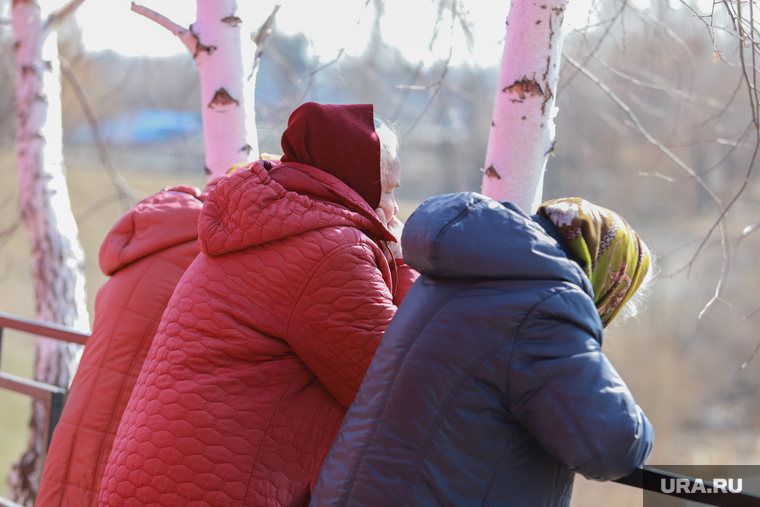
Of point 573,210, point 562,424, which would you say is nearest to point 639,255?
point 573,210

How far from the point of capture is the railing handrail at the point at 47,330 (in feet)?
7.50

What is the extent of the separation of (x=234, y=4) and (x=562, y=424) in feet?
7.42

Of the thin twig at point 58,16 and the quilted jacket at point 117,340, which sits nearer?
the quilted jacket at point 117,340

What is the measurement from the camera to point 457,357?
108 centimetres

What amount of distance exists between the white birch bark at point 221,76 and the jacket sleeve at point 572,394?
6.21ft

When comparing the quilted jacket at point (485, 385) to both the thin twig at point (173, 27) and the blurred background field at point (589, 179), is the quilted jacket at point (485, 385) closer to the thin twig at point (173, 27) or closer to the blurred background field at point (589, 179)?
the blurred background field at point (589, 179)

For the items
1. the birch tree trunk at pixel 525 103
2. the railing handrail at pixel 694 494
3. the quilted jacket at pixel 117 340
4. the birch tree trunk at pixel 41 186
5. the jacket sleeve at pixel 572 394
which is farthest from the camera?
the birch tree trunk at pixel 41 186

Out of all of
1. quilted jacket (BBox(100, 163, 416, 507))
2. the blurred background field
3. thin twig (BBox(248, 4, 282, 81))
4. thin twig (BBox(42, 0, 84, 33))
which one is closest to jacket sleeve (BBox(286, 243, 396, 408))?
quilted jacket (BBox(100, 163, 416, 507))

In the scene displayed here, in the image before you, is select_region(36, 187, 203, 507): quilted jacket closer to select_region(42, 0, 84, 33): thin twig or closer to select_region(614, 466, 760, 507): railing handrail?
select_region(614, 466, 760, 507): railing handrail

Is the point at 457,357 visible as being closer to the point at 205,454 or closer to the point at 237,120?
the point at 205,454

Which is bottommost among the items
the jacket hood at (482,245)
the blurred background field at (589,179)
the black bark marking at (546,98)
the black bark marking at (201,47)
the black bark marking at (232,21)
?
the blurred background field at (589,179)

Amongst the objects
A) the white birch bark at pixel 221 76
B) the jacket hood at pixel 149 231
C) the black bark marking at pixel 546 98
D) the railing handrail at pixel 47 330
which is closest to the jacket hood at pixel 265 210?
the jacket hood at pixel 149 231

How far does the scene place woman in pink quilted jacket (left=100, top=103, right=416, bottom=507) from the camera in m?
1.28

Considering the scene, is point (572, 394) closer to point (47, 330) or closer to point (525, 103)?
point (525, 103)
